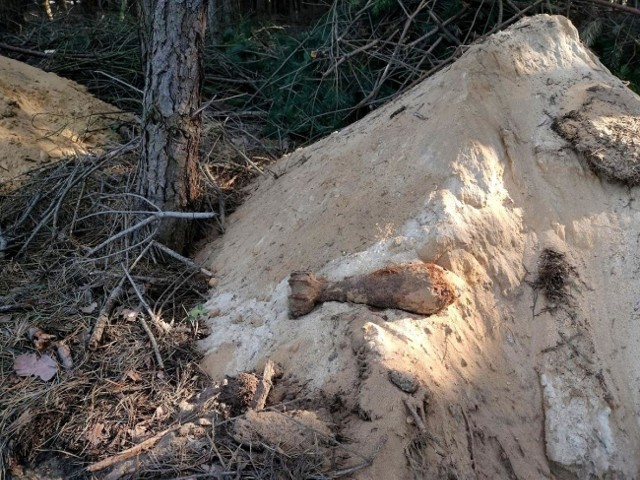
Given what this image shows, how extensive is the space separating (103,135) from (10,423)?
9.37 ft

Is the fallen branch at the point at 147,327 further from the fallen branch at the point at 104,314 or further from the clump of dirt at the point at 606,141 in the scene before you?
the clump of dirt at the point at 606,141

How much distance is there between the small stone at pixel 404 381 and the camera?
2.38m

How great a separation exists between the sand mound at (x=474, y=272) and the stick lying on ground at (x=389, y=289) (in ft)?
0.19

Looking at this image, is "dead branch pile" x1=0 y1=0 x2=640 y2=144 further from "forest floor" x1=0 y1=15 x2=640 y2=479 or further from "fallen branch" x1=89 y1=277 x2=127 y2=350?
"fallen branch" x1=89 y1=277 x2=127 y2=350

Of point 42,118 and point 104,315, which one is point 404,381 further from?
point 42,118

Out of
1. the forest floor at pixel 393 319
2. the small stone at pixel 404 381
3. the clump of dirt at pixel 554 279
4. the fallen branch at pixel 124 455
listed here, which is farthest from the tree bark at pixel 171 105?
the clump of dirt at pixel 554 279

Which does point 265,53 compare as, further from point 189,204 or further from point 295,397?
point 295,397

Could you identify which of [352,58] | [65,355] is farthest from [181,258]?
[352,58]

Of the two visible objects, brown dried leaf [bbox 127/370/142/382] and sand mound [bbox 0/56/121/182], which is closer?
brown dried leaf [bbox 127/370/142/382]

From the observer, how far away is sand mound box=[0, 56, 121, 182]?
4.51 metres

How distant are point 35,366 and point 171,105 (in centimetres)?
155

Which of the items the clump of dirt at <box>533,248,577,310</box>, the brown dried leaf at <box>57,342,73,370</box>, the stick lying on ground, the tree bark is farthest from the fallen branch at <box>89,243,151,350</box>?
the clump of dirt at <box>533,248,577,310</box>

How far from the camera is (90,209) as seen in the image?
13.0 feet

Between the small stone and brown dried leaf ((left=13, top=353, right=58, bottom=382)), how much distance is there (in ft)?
5.20
